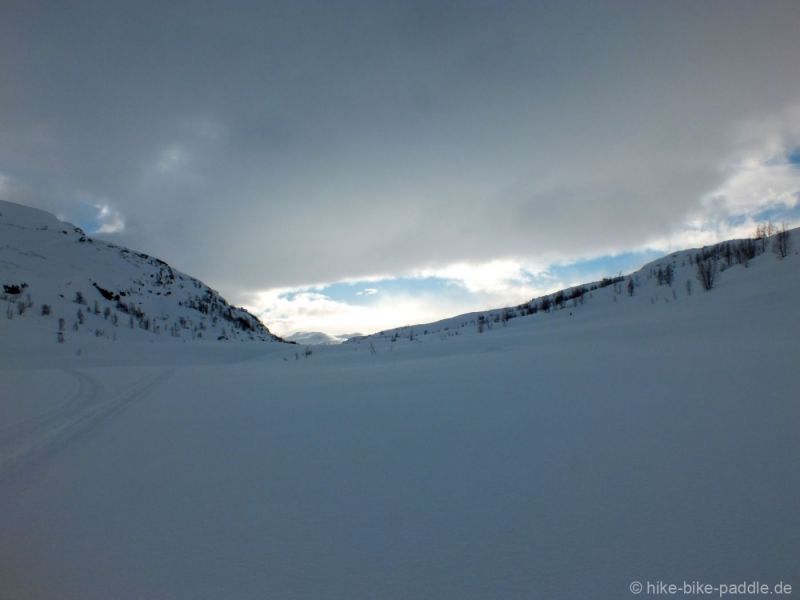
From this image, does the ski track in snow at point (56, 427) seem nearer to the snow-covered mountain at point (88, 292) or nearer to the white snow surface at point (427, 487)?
the white snow surface at point (427, 487)

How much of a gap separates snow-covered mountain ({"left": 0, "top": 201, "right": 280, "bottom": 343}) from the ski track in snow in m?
6.93

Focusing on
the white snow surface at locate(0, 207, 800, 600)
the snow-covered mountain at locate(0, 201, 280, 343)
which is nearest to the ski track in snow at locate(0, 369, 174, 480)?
the white snow surface at locate(0, 207, 800, 600)

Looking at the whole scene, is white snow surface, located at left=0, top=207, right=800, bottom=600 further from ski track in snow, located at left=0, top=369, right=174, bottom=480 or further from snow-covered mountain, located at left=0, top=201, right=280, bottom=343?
snow-covered mountain, located at left=0, top=201, right=280, bottom=343

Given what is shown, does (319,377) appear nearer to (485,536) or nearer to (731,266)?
(485,536)

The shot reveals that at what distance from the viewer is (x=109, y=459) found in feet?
6.45

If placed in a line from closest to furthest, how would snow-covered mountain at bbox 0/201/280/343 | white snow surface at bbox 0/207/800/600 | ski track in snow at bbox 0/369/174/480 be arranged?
white snow surface at bbox 0/207/800/600 < ski track in snow at bbox 0/369/174/480 < snow-covered mountain at bbox 0/201/280/343

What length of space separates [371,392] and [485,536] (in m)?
2.04

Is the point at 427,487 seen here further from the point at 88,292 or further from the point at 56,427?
the point at 88,292

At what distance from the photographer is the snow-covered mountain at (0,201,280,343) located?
11914 millimetres

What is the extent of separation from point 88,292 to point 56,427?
1739 centimetres

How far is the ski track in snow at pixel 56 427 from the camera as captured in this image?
1973 millimetres

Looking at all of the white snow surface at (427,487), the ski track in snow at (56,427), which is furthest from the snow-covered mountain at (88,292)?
the white snow surface at (427,487)

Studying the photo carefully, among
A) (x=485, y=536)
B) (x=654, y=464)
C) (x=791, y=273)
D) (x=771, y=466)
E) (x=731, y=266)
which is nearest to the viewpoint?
(x=485, y=536)

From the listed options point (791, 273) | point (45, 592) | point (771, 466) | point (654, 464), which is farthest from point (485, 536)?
point (791, 273)
